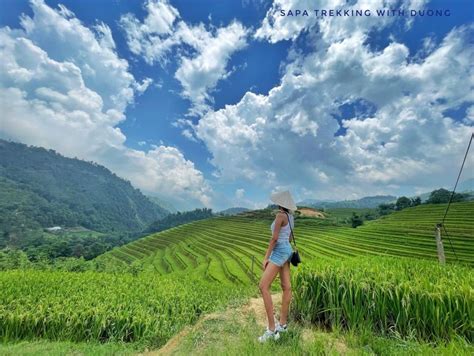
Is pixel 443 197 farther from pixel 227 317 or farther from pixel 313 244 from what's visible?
pixel 227 317

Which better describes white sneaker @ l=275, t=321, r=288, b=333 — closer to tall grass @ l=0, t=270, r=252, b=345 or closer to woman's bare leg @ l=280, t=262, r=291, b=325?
woman's bare leg @ l=280, t=262, r=291, b=325

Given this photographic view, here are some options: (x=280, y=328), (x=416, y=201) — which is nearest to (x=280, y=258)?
(x=280, y=328)

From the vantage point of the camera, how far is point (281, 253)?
4.32m

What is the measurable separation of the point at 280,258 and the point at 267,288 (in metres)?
0.45

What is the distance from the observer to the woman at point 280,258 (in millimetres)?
4203

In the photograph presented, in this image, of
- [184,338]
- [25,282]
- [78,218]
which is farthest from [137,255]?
[78,218]

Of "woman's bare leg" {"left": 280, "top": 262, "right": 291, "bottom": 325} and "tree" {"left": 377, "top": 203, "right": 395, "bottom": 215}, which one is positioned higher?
"tree" {"left": 377, "top": 203, "right": 395, "bottom": 215}

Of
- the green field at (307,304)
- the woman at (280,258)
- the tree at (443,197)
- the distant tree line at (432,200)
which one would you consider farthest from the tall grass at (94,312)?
the tree at (443,197)

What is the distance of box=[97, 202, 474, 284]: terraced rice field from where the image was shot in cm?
3800

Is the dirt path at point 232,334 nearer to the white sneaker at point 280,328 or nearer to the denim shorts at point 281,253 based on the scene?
the white sneaker at point 280,328

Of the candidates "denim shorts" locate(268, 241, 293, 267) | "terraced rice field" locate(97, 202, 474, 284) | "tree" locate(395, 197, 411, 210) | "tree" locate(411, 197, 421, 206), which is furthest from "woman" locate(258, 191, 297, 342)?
"tree" locate(395, 197, 411, 210)

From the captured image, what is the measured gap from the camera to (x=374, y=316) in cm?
454

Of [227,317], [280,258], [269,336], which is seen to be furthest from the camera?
[227,317]

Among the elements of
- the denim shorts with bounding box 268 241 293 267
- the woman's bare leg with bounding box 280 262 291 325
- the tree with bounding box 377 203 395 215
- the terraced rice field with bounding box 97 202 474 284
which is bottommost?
the terraced rice field with bounding box 97 202 474 284
